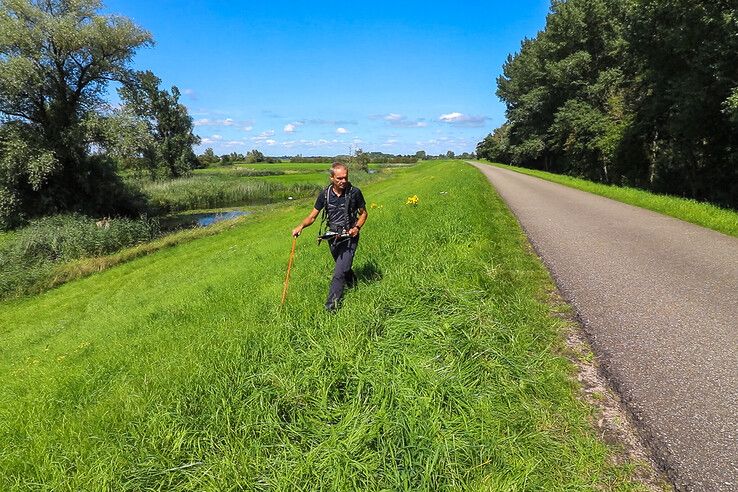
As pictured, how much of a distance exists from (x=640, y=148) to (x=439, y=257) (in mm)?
24210

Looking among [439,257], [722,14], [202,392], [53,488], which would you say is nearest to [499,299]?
[439,257]

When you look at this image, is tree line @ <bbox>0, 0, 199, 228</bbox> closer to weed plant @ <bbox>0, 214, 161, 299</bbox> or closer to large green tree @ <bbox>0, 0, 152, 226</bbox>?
large green tree @ <bbox>0, 0, 152, 226</bbox>

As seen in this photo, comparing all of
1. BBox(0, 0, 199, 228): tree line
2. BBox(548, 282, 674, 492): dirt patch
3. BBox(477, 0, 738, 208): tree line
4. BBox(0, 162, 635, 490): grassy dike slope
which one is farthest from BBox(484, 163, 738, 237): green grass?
BBox(0, 0, 199, 228): tree line

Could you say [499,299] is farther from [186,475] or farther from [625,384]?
[186,475]

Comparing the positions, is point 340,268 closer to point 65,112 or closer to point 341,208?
point 341,208

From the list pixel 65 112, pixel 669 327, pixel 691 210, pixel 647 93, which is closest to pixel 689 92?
pixel 691 210

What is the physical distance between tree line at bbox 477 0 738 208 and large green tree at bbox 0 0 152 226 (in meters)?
28.0

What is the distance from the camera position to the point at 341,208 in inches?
220

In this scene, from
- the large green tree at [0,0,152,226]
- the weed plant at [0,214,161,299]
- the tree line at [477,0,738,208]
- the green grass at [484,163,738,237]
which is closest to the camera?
the green grass at [484,163,738,237]

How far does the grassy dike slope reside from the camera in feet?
8.98

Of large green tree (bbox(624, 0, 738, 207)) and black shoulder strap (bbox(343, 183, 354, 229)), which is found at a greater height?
large green tree (bbox(624, 0, 738, 207))

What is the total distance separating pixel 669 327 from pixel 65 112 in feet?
96.7

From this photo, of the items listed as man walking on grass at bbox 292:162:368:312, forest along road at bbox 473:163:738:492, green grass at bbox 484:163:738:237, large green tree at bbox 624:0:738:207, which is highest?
large green tree at bbox 624:0:738:207

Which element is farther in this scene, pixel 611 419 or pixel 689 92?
pixel 689 92
